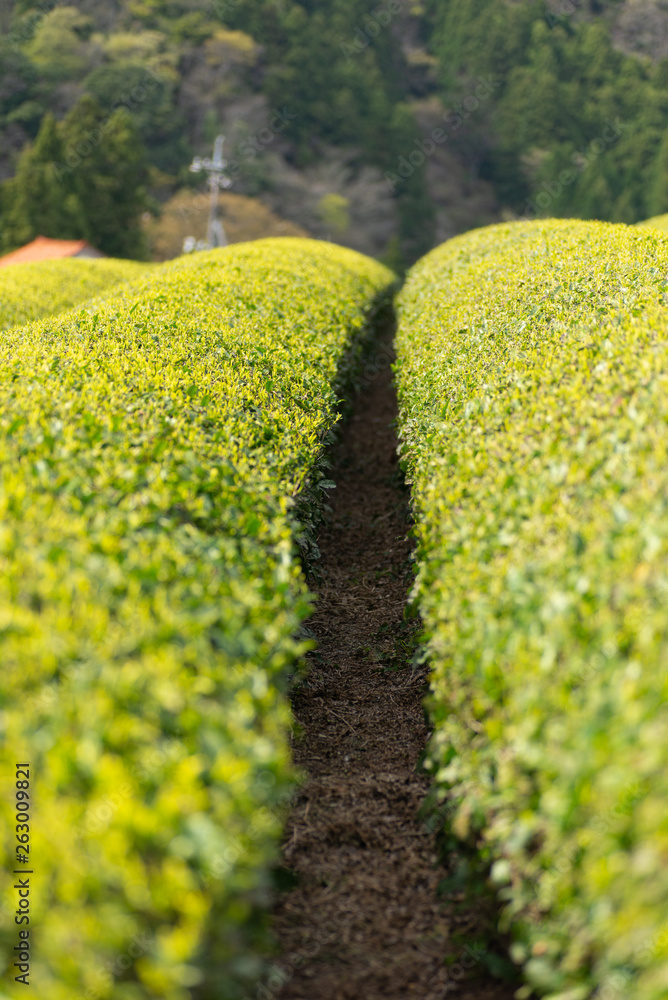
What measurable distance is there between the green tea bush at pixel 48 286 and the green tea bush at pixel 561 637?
28.6 ft

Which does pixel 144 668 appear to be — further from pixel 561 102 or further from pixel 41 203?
pixel 561 102

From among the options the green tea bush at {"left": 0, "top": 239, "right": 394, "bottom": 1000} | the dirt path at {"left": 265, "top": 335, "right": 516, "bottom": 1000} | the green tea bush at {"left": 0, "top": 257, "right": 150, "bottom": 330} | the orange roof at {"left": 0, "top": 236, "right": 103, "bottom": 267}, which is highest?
the green tea bush at {"left": 0, "top": 239, "right": 394, "bottom": 1000}

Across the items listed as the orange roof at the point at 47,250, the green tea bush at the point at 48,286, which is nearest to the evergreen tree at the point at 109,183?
the orange roof at the point at 47,250

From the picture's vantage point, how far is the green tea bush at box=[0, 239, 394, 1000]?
183 cm

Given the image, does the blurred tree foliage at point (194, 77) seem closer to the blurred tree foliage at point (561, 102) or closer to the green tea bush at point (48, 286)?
the blurred tree foliage at point (561, 102)

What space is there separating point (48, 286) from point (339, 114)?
43.4m

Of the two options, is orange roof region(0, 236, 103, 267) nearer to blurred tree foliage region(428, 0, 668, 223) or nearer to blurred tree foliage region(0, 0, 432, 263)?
blurred tree foliage region(0, 0, 432, 263)

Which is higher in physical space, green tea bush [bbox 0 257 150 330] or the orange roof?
green tea bush [bbox 0 257 150 330]

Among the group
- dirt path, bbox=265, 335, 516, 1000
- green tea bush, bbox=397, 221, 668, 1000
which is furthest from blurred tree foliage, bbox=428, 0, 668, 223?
green tea bush, bbox=397, 221, 668, 1000

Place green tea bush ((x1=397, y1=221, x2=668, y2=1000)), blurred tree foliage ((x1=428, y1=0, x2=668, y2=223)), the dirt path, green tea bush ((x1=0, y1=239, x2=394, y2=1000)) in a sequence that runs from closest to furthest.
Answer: green tea bush ((x1=0, y1=239, x2=394, y2=1000)) → green tea bush ((x1=397, y1=221, x2=668, y2=1000)) → the dirt path → blurred tree foliage ((x1=428, y1=0, x2=668, y2=223))

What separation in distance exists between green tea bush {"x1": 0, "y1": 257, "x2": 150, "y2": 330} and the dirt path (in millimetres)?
7759

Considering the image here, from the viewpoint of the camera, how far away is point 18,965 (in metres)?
2.04

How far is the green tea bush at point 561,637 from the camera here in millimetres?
1932

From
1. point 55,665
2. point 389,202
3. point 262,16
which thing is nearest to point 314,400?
point 55,665
